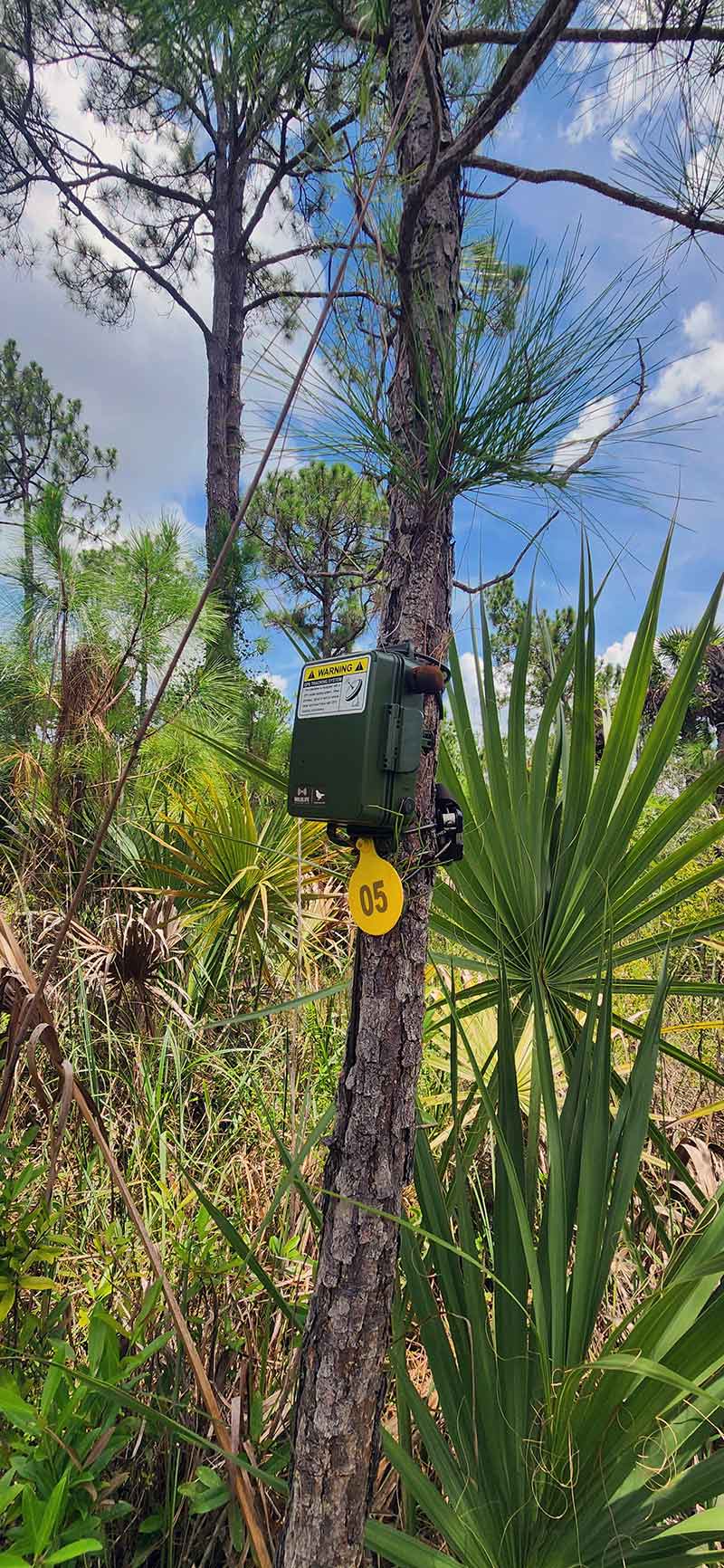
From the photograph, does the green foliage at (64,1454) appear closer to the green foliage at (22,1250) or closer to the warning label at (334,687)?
the green foliage at (22,1250)

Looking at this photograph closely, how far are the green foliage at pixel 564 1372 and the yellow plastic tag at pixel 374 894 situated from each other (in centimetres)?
17

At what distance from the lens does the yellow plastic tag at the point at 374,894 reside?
0.71 m

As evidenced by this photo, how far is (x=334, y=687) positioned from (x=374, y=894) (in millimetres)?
202

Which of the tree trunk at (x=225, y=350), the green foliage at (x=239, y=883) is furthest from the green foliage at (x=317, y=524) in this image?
the green foliage at (x=239, y=883)

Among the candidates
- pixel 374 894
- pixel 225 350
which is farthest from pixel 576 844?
pixel 225 350

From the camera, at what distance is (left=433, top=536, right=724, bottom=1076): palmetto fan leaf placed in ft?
3.56

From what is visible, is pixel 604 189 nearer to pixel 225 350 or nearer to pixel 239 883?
pixel 239 883

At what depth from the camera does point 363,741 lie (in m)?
0.70

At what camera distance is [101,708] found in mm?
2061

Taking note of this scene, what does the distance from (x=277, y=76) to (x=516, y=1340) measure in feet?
5.35

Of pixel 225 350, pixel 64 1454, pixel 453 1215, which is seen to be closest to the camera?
pixel 64 1454

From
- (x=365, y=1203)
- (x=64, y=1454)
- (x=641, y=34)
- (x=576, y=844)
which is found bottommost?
(x=64, y=1454)

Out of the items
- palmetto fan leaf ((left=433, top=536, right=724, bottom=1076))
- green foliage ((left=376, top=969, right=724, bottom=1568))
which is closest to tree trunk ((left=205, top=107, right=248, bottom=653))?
palmetto fan leaf ((left=433, top=536, right=724, bottom=1076))

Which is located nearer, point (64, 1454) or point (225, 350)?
point (64, 1454)
